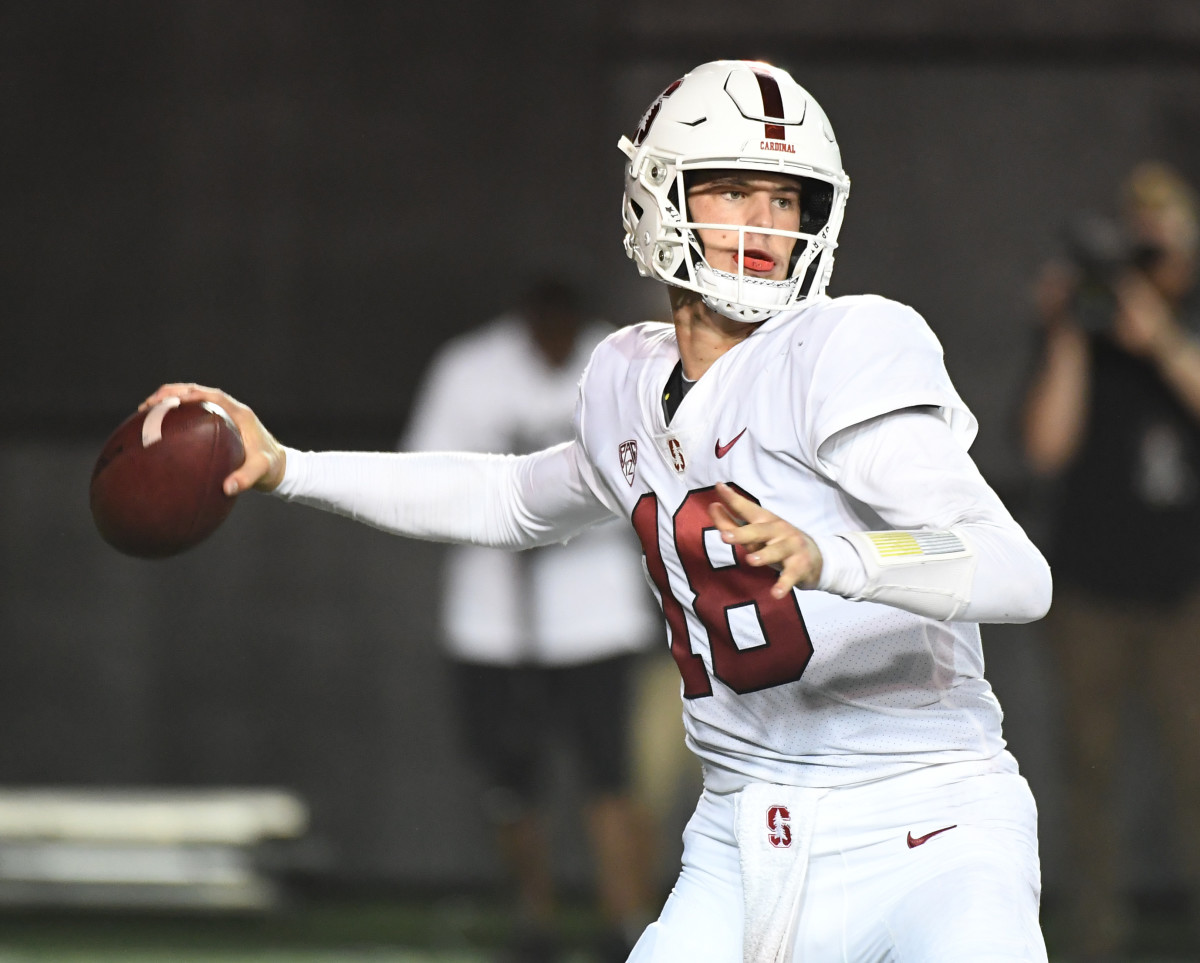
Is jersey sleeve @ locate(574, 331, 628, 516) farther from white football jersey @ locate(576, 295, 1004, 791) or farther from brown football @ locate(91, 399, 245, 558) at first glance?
brown football @ locate(91, 399, 245, 558)

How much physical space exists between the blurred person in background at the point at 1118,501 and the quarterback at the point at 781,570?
2250 mm

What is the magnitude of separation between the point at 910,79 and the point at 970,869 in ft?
12.4

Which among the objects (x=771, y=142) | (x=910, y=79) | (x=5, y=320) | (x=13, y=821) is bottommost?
(x=13, y=821)

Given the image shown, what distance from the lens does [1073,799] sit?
173 inches

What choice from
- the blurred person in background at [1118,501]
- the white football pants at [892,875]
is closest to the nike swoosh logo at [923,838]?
the white football pants at [892,875]

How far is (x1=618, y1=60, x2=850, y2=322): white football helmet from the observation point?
7.37ft

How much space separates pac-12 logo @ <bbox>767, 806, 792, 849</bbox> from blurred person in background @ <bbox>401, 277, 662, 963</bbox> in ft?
7.24

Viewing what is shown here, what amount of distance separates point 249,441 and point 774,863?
0.97 m

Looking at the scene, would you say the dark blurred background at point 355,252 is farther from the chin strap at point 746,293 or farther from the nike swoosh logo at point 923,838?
the nike swoosh logo at point 923,838

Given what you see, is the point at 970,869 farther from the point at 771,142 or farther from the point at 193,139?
the point at 193,139

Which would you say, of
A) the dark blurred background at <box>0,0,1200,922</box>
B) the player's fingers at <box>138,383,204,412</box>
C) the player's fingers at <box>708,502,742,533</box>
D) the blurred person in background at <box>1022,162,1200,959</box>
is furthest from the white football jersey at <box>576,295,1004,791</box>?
the dark blurred background at <box>0,0,1200,922</box>

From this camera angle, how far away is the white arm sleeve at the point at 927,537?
5.93ft

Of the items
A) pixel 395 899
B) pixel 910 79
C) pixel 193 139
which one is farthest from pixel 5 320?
pixel 910 79

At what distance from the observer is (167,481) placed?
2359mm
